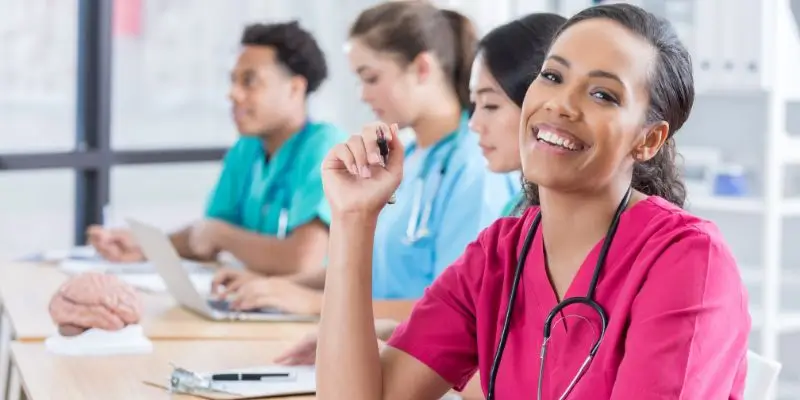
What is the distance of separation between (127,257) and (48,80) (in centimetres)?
280

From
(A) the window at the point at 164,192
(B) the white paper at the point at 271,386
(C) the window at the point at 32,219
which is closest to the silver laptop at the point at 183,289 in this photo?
(B) the white paper at the point at 271,386

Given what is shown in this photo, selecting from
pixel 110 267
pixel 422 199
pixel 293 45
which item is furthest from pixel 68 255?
pixel 422 199

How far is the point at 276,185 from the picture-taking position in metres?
3.28

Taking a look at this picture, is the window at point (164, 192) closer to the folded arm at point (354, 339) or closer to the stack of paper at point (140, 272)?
the stack of paper at point (140, 272)

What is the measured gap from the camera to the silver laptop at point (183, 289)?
2.37 metres

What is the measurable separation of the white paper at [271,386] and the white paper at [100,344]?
0.30m

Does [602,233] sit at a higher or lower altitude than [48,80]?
higher

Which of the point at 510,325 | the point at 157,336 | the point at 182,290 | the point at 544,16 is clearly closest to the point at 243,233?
the point at 182,290

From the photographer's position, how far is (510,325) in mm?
1488

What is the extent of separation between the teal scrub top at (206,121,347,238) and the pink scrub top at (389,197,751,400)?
149cm

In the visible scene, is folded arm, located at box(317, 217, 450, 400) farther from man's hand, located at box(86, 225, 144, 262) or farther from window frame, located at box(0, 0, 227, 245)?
window frame, located at box(0, 0, 227, 245)

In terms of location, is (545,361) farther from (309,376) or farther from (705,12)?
(705,12)

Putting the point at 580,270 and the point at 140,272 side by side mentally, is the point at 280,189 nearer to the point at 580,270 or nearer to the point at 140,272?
the point at 140,272

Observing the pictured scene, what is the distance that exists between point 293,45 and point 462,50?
2.64 feet
